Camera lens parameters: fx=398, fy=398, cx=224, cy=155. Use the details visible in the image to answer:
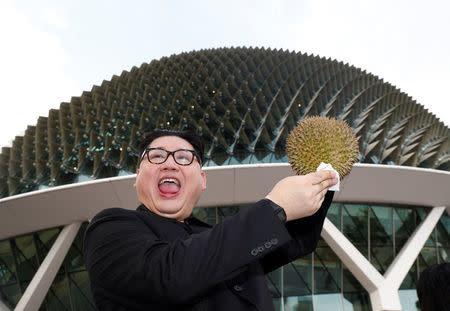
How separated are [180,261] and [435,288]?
7.47 feet

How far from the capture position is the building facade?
14.2 m

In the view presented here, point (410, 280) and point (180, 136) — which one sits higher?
point (180, 136)

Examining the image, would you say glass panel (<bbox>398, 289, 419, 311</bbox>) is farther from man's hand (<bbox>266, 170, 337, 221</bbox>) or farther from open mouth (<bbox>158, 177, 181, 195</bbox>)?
man's hand (<bbox>266, 170, 337, 221</bbox>)

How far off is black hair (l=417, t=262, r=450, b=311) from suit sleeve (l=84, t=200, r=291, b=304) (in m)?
1.99

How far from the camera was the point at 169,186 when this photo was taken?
2232 millimetres

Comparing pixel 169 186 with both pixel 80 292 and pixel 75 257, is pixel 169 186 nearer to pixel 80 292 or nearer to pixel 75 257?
pixel 75 257

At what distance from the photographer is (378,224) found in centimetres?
1659

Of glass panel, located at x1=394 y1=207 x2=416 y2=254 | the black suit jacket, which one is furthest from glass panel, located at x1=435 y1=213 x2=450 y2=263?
the black suit jacket

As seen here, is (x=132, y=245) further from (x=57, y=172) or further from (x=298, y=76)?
(x=298, y=76)

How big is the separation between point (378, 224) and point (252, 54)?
705 inches

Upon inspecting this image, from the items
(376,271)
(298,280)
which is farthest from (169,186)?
(298,280)

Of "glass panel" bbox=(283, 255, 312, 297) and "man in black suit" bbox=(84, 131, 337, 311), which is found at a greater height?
"man in black suit" bbox=(84, 131, 337, 311)

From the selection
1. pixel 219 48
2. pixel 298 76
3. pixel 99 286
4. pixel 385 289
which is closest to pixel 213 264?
pixel 99 286

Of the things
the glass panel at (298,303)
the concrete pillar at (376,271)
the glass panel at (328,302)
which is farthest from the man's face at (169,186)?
the glass panel at (328,302)
